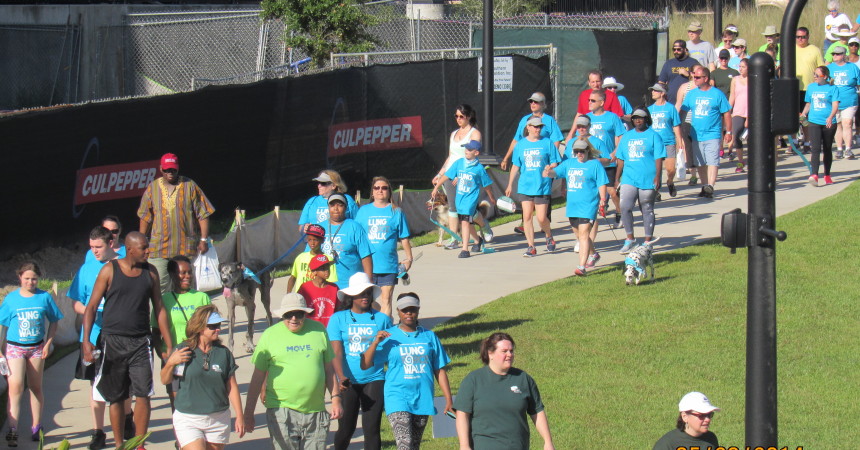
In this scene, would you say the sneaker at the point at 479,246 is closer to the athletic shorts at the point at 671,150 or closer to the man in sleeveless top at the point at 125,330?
the athletic shorts at the point at 671,150

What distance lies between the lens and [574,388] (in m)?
10.0

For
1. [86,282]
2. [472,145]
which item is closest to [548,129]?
[472,145]

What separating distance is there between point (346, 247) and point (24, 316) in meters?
2.77

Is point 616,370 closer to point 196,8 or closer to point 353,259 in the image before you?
point 353,259

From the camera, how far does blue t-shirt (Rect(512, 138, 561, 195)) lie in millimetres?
14773

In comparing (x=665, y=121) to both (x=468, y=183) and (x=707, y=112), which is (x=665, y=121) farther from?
(x=468, y=183)

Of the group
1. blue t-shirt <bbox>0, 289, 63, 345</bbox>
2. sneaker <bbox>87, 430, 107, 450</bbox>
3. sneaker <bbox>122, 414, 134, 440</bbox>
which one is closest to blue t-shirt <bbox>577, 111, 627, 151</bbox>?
sneaker <bbox>122, 414, 134, 440</bbox>

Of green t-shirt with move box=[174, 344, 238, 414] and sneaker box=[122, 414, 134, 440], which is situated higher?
green t-shirt with move box=[174, 344, 238, 414]

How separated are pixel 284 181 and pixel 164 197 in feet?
19.8

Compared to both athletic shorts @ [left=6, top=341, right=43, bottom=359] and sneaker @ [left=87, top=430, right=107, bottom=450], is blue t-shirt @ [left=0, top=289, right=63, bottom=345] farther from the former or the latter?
sneaker @ [left=87, top=430, right=107, bottom=450]

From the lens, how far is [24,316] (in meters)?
8.88

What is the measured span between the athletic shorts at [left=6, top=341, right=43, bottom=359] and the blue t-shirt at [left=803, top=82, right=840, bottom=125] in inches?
511

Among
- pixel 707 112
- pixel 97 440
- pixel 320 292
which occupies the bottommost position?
pixel 97 440

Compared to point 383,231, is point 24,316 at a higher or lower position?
lower
